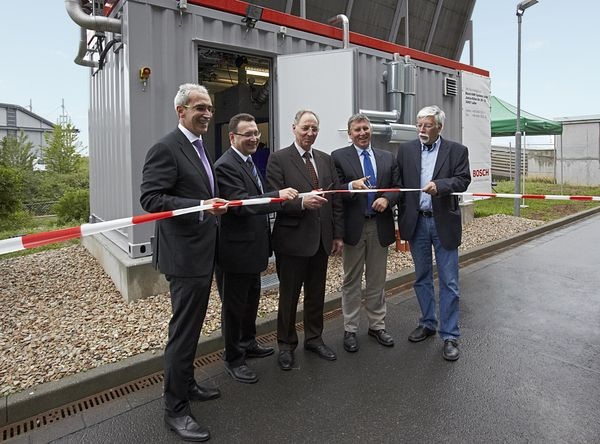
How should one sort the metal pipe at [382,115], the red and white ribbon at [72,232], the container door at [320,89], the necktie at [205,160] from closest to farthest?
the red and white ribbon at [72,232]
the necktie at [205,160]
the container door at [320,89]
the metal pipe at [382,115]

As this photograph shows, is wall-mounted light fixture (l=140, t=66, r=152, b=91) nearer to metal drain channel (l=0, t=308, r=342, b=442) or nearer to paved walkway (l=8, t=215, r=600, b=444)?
metal drain channel (l=0, t=308, r=342, b=442)

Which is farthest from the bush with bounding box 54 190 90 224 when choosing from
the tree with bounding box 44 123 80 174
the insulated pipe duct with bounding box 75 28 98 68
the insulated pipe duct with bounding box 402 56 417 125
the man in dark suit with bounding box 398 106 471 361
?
the tree with bounding box 44 123 80 174

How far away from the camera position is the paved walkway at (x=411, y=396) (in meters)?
2.60

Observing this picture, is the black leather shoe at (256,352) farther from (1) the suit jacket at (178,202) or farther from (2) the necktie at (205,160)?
(2) the necktie at (205,160)

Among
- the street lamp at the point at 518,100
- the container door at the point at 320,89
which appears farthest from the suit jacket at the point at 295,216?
the street lamp at the point at 518,100

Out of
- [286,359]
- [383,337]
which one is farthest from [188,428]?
[383,337]

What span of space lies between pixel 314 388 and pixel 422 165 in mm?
2087

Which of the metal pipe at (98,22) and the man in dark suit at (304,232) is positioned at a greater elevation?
the metal pipe at (98,22)

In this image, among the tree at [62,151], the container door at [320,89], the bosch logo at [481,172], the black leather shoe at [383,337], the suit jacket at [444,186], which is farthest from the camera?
the tree at [62,151]

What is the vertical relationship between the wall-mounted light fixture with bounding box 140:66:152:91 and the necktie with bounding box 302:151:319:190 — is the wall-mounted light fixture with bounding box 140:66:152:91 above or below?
above

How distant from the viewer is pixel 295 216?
3363mm

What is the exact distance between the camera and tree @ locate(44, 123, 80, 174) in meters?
28.5

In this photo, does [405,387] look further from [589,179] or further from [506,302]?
[589,179]

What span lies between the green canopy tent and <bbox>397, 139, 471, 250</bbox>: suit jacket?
10848mm
